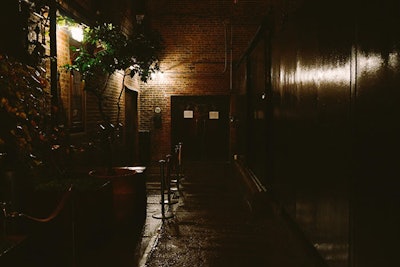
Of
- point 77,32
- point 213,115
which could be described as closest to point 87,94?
point 77,32

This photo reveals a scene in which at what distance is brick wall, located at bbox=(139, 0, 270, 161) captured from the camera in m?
16.1

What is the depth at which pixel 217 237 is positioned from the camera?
6098 mm

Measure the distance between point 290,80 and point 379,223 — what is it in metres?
3.17

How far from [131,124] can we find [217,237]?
31.1 ft

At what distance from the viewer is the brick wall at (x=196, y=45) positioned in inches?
634

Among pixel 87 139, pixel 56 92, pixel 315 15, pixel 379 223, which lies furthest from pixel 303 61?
pixel 87 139

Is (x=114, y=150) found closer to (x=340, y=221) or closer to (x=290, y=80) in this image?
(x=290, y=80)

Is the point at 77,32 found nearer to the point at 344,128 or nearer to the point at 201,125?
the point at 344,128

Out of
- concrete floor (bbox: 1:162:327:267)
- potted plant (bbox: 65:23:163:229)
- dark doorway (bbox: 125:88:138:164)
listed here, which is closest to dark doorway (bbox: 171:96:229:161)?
dark doorway (bbox: 125:88:138:164)

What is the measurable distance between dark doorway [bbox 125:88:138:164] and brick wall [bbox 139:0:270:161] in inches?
27.0

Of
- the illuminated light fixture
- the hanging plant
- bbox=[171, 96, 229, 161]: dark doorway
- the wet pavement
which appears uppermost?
the illuminated light fixture

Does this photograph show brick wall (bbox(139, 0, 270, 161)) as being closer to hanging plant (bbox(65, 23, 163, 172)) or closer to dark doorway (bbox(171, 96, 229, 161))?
dark doorway (bbox(171, 96, 229, 161))

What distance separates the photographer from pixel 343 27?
3418 millimetres

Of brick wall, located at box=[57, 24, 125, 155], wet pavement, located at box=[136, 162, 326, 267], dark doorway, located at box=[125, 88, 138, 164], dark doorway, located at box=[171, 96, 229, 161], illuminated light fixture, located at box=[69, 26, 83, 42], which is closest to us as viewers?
wet pavement, located at box=[136, 162, 326, 267]
